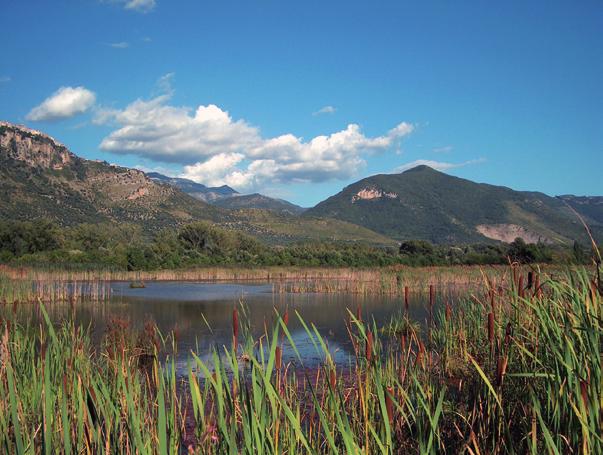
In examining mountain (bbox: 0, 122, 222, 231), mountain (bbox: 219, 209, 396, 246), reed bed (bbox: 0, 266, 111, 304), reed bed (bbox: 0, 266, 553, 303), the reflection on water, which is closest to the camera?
the reflection on water

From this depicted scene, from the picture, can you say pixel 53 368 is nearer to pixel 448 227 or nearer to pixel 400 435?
pixel 400 435

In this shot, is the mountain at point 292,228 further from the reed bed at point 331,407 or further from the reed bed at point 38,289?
the reed bed at point 331,407

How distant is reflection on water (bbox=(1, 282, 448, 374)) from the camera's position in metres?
13.3

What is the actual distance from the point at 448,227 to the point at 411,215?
1487 centimetres

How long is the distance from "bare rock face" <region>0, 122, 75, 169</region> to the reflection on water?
8044 cm

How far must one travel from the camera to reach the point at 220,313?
20.1m

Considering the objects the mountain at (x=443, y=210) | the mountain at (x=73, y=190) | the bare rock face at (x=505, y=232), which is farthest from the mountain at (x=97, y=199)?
the bare rock face at (x=505, y=232)

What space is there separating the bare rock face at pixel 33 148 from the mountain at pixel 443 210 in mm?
72192

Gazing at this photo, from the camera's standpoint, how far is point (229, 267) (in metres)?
42.3

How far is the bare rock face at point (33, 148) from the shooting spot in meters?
101

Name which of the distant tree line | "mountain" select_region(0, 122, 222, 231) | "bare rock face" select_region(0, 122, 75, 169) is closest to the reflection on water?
the distant tree line

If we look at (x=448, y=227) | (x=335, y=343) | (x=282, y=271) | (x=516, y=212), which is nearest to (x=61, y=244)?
(x=282, y=271)

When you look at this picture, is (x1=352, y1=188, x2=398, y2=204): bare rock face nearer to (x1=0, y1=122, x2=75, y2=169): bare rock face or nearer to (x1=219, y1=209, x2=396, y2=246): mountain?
(x1=219, y1=209, x2=396, y2=246): mountain

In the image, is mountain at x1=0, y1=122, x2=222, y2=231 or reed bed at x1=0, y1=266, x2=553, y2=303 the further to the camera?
mountain at x1=0, y1=122, x2=222, y2=231
